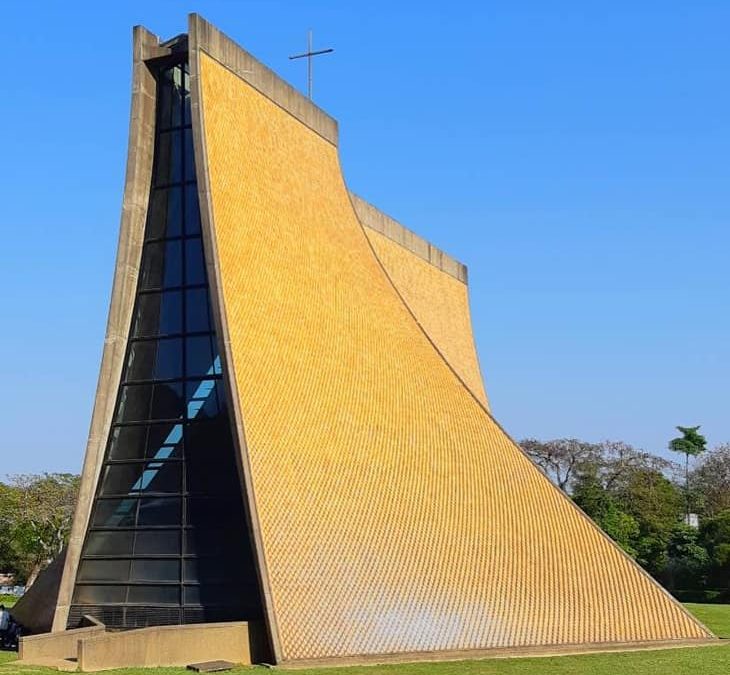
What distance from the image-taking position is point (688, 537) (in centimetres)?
4325

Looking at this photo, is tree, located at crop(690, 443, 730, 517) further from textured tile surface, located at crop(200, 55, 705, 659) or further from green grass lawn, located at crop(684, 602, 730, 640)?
textured tile surface, located at crop(200, 55, 705, 659)

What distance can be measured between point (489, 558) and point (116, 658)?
6.73 metres

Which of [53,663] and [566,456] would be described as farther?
[566,456]

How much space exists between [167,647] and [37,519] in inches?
1593

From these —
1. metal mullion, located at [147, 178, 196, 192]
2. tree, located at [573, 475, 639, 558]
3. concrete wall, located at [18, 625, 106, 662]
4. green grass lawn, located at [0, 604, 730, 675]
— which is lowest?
green grass lawn, located at [0, 604, 730, 675]

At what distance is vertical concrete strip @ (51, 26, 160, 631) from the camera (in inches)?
723

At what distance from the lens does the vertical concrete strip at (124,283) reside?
1838cm

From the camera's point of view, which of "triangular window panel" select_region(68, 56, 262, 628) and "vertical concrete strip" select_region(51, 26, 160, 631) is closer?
"triangular window panel" select_region(68, 56, 262, 628)

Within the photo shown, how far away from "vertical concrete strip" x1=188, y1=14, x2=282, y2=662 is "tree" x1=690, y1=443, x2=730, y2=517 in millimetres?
48911

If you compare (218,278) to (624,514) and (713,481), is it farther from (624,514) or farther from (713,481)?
(713,481)

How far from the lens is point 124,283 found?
19.1 metres

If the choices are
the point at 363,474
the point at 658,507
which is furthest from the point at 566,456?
the point at 363,474

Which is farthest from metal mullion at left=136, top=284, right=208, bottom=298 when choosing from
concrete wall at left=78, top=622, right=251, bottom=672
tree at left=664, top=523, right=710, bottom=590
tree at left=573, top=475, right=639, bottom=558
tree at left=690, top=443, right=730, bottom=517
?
tree at left=690, top=443, right=730, bottom=517

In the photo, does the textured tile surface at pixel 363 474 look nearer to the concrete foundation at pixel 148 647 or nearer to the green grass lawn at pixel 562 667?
the green grass lawn at pixel 562 667
